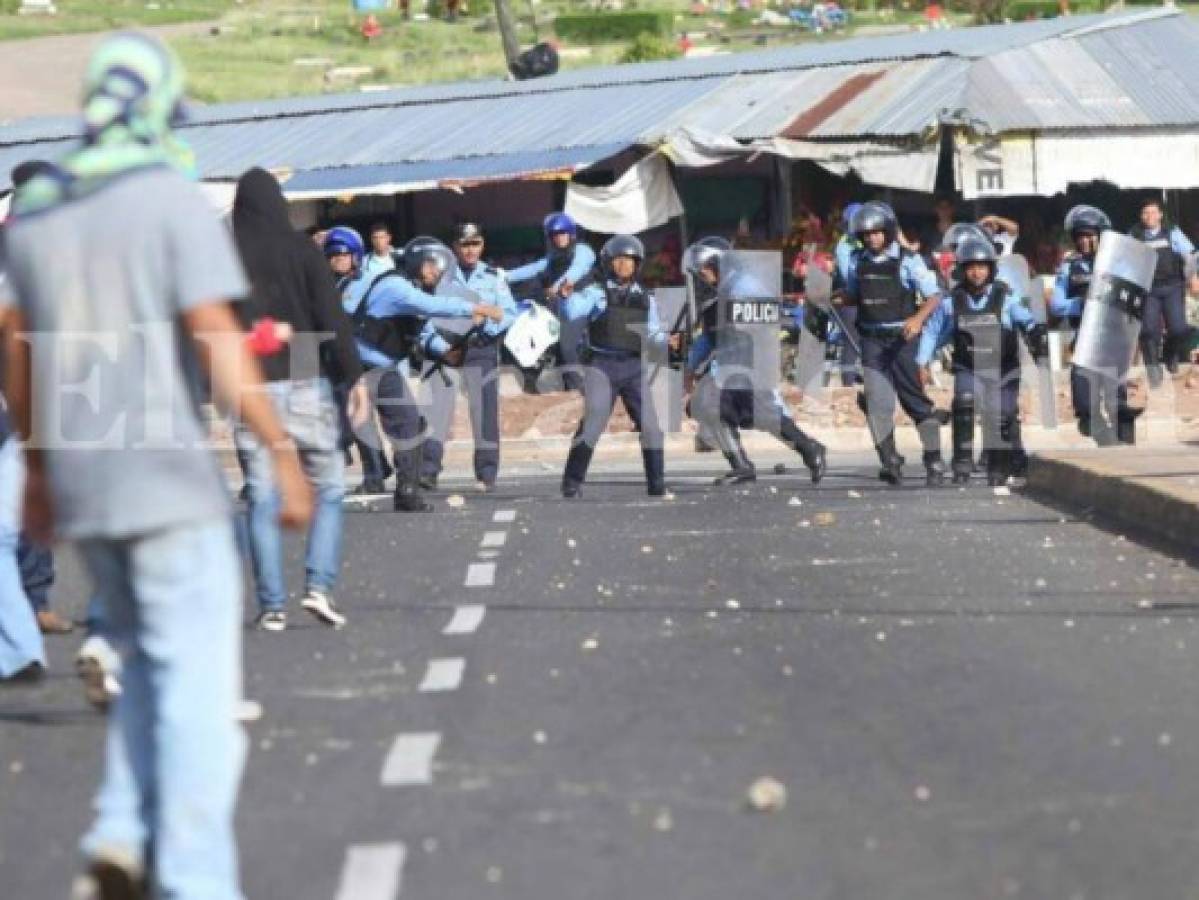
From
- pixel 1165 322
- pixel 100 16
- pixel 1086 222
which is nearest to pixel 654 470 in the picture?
pixel 1086 222

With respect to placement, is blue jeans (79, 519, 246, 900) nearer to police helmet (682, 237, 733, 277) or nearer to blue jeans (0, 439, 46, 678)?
blue jeans (0, 439, 46, 678)

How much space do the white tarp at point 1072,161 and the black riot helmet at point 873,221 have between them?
452 inches

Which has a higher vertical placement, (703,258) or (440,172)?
(703,258)

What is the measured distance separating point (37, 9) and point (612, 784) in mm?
86665

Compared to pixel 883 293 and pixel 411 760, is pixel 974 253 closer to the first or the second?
pixel 883 293

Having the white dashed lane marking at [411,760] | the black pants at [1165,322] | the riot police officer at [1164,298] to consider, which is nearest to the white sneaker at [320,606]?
the white dashed lane marking at [411,760]

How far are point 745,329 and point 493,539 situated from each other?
17.9ft

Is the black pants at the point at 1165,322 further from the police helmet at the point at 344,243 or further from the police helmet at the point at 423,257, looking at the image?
the police helmet at the point at 344,243

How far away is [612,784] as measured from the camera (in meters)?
8.59

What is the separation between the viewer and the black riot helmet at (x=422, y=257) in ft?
70.0

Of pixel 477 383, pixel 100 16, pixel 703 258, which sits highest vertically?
pixel 703 258

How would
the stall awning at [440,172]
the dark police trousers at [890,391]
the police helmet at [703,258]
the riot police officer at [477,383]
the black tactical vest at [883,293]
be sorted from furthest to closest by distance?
the stall awning at [440,172] < the police helmet at [703,258] < the riot police officer at [477,383] < the dark police trousers at [890,391] < the black tactical vest at [883,293]

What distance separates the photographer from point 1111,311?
890 inches

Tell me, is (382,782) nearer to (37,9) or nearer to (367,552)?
(367,552)
